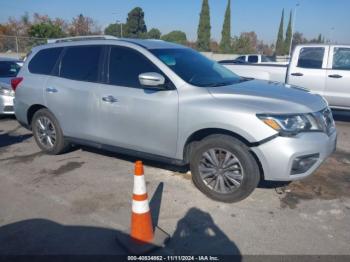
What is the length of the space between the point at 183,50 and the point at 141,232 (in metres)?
2.84

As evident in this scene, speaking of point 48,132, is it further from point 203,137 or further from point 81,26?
point 81,26

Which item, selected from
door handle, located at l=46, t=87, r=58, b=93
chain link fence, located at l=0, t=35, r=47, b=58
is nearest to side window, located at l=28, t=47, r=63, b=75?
door handle, located at l=46, t=87, r=58, b=93

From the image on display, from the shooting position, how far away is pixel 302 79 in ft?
26.3

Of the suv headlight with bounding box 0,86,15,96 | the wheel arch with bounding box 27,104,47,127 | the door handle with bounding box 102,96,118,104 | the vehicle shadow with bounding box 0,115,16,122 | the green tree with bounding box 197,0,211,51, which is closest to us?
the door handle with bounding box 102,96,118,104

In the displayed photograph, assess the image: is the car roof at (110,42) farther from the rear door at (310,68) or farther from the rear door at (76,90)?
the rear door at (310,68)

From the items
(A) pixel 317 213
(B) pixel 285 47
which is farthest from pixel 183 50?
(B) pixel 285 47

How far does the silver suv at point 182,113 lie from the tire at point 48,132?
0.08 ft

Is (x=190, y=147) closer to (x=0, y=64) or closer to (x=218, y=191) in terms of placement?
(x=218, y=191)

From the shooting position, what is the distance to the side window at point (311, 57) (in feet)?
Result: 25.8

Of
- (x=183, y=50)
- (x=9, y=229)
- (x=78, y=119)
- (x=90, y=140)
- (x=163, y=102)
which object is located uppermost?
(x=183, y=50)

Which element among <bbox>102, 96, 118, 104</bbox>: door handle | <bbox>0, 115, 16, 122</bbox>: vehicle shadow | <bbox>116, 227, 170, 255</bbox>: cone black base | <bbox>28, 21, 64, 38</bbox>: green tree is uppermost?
<bbox>28, 21, 64, 38</bbox>: green tree

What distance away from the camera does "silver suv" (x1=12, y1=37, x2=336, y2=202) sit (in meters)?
3.52

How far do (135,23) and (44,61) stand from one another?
54.2 metres

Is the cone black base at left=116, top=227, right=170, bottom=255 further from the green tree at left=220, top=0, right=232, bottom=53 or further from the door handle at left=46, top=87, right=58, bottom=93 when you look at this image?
the green tree at left=220, top=0, right=232, bottom=53
